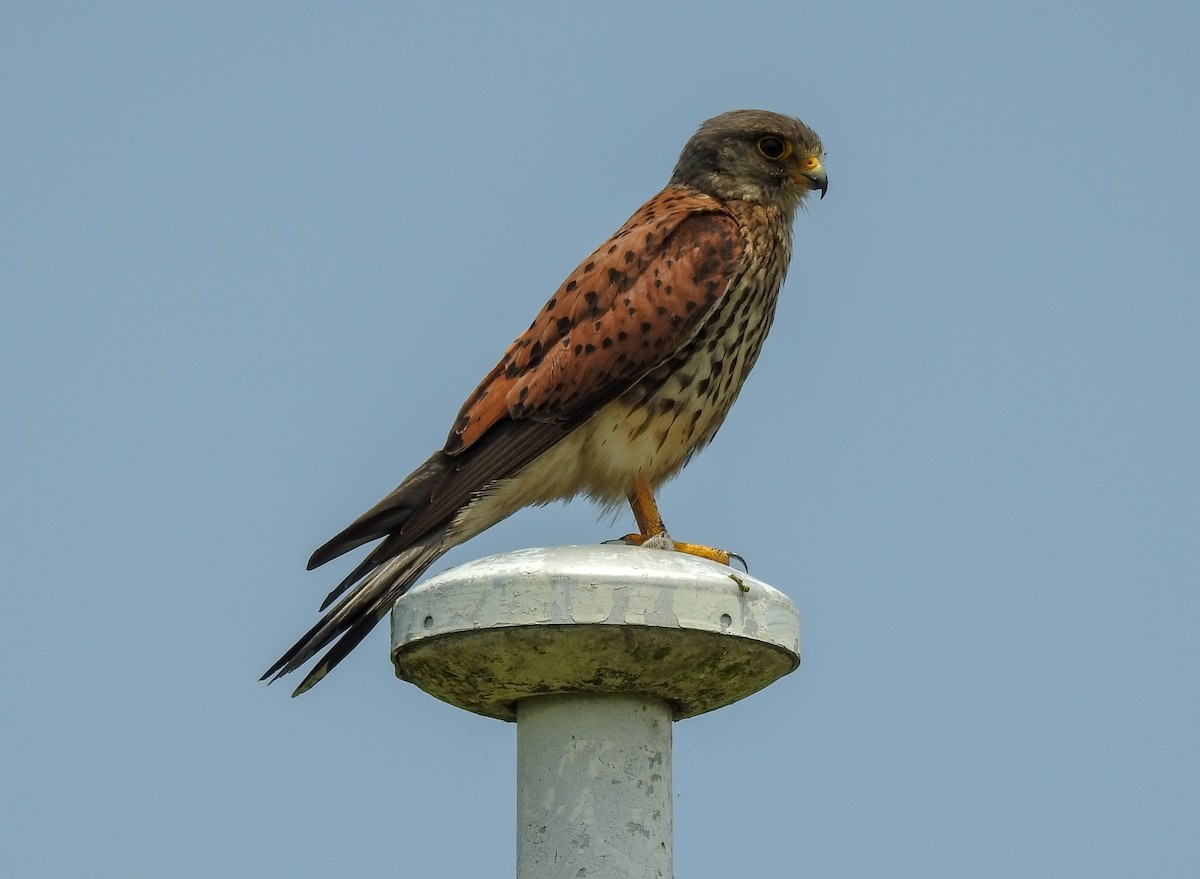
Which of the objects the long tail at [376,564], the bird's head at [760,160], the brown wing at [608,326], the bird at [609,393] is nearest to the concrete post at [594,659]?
the long tail at [376,564]

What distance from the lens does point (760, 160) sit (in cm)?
525

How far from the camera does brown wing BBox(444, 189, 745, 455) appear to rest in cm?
450

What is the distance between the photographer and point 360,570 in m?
4.10

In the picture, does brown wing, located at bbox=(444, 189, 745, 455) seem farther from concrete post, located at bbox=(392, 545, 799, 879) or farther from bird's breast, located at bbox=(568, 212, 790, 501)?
concrete post, located at bbox=(392, 545, 799, 879)

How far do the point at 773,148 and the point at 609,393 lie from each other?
1222 millimetres

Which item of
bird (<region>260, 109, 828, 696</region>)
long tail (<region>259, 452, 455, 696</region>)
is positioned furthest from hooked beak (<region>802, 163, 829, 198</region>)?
long tail (<region>259, 452, 455, 696</region>)

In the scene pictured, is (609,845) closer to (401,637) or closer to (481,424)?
(401,637)

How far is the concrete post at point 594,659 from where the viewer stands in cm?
302

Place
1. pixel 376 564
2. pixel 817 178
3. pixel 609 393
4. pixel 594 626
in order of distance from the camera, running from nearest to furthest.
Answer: pixel 594 626
pixel 376 564
pixel 609 393
pixel 817 178

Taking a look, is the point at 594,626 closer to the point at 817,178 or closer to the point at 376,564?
the point at 376,564

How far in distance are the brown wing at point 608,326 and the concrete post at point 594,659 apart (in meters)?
1.32

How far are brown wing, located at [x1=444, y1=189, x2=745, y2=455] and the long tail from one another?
241mm

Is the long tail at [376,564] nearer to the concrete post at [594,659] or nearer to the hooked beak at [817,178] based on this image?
the concrete post at [594,659]

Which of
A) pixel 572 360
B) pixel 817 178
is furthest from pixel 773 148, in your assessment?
pixel 572 360
